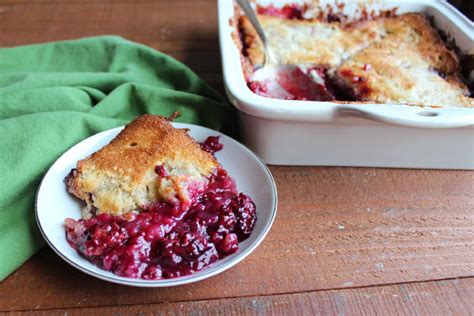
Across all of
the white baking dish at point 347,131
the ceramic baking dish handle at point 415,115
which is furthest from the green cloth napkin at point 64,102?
the ceramic baking dish handle at point 415,115

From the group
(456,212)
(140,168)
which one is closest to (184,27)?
(140,168)

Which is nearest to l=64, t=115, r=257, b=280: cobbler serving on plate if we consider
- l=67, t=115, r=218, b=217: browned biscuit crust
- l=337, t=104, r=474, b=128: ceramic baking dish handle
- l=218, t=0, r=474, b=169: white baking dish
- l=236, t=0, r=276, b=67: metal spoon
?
l=67, t=115, r=218, b=217: browned biscuit crust

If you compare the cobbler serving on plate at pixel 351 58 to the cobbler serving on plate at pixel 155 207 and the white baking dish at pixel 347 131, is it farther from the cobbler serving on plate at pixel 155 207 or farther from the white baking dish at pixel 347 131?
the cobbler serving on plate at pixel 155 207

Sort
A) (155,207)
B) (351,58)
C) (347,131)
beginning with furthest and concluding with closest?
(351,58) → (347,131) → (155,207)

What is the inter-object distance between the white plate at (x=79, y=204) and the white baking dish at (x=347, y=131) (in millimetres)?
85

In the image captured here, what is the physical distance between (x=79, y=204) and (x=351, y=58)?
783 mm

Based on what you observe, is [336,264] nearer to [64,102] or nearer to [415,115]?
[415,115]

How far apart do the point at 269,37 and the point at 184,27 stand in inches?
15.8

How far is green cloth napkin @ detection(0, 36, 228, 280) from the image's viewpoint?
925mm

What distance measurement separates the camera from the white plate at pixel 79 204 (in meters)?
0.80

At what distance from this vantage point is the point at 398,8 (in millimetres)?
1505

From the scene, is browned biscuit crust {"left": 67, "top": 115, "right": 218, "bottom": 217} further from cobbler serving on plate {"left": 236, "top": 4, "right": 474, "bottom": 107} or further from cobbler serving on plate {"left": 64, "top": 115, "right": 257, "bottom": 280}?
cobbler serving on plate {"left": 236, "top": 4, "right": 474, "bottom": 107}

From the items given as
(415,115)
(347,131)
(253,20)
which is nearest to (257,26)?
(253,20)

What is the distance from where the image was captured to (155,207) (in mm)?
902
